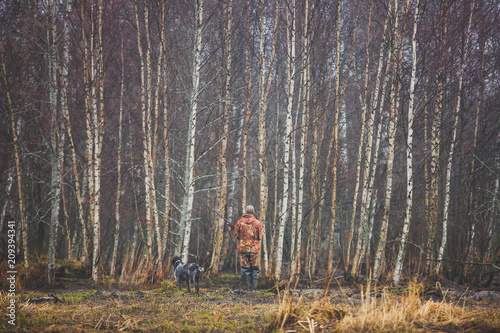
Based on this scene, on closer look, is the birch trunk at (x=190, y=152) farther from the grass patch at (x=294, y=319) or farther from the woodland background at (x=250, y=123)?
the grass patch at (x=294, y=319)

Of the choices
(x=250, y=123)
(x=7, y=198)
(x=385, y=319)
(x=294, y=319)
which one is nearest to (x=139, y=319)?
(x=294, y=319)

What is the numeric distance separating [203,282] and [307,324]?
7850mm

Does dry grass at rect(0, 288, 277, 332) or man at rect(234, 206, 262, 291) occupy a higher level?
man at rect(234, 206, 262, 291)

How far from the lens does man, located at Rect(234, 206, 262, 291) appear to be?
830cm

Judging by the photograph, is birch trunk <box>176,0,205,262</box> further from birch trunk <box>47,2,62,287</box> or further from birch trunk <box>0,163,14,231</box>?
birch trunk <box>0,163,14,231</box>

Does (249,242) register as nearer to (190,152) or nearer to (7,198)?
(190,152)

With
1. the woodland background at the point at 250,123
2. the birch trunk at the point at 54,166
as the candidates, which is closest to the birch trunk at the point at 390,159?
the woodland background at the point at 250,123

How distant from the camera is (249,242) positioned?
27.2ft

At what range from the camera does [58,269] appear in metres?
9.63

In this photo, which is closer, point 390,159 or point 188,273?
point 188,273

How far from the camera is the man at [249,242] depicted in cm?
830

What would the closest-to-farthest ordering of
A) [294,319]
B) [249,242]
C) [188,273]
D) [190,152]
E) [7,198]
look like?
[294,319]
[188,273]
[249,242]
[190,152]
[7,198]

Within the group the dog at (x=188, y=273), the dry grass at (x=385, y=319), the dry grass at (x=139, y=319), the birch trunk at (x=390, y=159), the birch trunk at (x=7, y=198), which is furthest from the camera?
the birch trunk at (x=7, y=198)

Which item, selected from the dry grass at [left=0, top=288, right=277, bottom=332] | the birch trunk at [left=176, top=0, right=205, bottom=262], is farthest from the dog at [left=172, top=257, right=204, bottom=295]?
the dry grass at [left=0, top=288, right=277, bottom=332]
